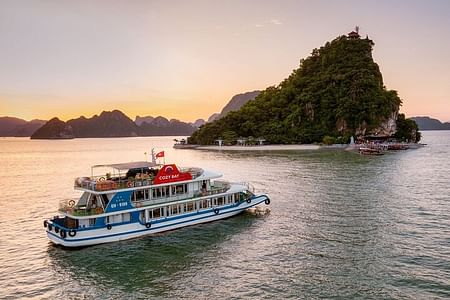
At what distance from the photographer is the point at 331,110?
17225cm

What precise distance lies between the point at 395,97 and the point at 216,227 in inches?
6046

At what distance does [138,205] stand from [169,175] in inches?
→ 150

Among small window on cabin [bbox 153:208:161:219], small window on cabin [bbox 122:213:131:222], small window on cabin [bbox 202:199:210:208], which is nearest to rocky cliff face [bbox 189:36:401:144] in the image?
small window on cabin [bbox 202:199:210:208]

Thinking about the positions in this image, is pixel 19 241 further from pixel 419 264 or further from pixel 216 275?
pixel 419 264

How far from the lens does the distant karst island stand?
525 feet

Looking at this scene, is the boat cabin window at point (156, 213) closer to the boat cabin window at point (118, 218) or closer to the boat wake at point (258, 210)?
the boat cabin window at point (118, 218)

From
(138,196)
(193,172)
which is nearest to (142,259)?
(138,196)

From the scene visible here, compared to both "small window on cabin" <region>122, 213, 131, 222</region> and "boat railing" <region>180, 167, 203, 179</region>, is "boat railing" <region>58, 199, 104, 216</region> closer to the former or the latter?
"small window on cabin" <region>122, 213, 131, 222</region>

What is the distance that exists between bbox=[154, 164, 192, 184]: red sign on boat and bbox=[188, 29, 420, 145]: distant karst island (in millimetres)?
122503

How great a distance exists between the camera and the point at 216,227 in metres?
34.3

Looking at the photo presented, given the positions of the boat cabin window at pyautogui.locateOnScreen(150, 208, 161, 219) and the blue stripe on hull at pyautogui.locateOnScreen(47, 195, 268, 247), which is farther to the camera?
the boat cabin window at pyautogui.locateOnScreen(150, 208, 161, 219)

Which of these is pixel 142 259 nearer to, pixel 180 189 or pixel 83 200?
pixel 83 200

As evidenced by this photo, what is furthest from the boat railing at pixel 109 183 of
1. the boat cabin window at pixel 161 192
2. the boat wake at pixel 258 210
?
the boat wake at pixel 258 210

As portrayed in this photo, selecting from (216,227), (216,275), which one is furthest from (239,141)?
(216,275)
